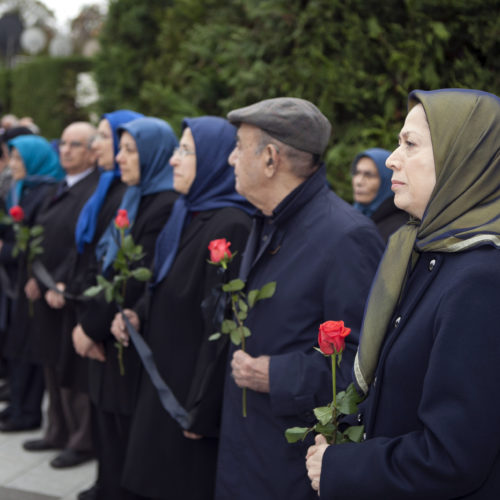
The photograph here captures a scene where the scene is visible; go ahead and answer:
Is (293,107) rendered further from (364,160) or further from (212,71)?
(212,71)

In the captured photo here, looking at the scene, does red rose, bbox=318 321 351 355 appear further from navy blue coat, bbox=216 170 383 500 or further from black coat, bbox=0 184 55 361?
black coat, bbox=0 184 55 361

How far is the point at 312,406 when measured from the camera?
2.48 metres

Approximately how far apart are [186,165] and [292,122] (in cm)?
93

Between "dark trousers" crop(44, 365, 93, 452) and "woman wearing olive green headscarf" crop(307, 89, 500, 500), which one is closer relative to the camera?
"woman wearing olive green headscarf" crop(307, 89, 500, 500)

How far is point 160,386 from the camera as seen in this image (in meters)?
3.33

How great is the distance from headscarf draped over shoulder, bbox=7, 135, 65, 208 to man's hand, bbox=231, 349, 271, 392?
3945 mm

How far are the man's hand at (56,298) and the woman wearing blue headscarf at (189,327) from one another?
Answer: 4.88 feet

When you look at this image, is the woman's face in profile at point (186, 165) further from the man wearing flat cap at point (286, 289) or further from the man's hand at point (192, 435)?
the man's hand at point (192, 435)

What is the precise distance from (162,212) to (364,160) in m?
1.67

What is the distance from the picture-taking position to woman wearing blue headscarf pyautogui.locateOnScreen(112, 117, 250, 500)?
3195mm

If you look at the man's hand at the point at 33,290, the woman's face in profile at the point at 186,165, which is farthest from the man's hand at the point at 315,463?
the man's hand at the point at 33,290

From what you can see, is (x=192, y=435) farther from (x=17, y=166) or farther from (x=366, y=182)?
(x=17, y=166)

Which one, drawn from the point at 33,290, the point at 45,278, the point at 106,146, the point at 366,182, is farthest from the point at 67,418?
the point at 366,182

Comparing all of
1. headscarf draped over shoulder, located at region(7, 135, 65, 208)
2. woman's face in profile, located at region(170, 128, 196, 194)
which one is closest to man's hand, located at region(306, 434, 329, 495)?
woman's face in profile, located at region(170, 128, 196, 194)
